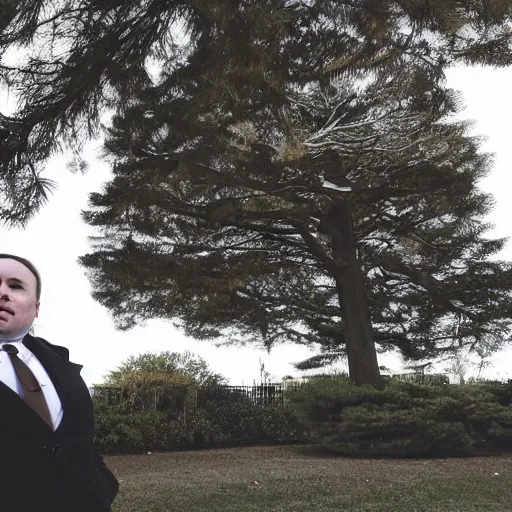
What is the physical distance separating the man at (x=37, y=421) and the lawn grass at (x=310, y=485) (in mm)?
4954

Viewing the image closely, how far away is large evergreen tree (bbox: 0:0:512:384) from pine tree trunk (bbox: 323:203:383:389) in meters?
0.04

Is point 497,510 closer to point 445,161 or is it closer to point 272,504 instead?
point 272,504

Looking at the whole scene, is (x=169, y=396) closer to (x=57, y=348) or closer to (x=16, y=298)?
(x=57, y=348)

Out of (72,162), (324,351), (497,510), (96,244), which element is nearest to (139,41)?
(72,162)

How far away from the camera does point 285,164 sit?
1027 cm

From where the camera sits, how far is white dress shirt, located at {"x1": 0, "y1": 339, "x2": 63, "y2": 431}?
1.86 meters

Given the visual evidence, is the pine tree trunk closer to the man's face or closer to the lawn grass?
the lawn grass

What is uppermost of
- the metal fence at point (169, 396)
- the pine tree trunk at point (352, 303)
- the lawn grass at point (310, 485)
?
the pine tree trunk at point (352, 303)

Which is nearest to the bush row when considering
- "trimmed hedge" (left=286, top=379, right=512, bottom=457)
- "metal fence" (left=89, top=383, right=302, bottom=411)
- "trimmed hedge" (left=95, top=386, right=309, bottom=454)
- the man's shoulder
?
"trimmed hedge" (left=95, top=386, right=309, bottom=454)

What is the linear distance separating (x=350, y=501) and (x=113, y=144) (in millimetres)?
8176

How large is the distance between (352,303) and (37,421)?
12.7m

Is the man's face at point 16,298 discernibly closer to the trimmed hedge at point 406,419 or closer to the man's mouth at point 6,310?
the man's mouth at point 6,310

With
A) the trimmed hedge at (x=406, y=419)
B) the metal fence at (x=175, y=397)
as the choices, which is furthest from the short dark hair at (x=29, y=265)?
the metal fence at (x=175, y=397)

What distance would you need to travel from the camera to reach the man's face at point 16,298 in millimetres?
1905
